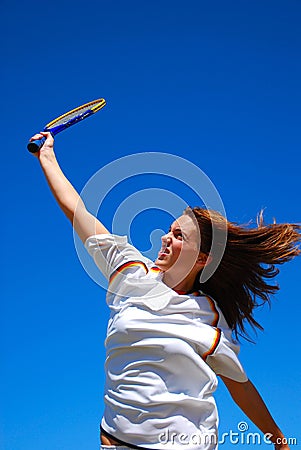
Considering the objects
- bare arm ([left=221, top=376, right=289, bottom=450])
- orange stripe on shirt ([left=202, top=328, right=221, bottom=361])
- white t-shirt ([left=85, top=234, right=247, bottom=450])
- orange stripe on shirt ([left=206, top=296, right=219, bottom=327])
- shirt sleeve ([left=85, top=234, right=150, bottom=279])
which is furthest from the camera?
bare arm ([left=221, top=376, right=289, bottom=450])

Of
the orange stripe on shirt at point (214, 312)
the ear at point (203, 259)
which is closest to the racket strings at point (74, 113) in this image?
the ear at point (203, 259)

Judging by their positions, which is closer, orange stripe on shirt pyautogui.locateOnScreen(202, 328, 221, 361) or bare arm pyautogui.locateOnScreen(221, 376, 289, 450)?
orange stripe on shirt pyautogui.locateOnScreen(202, 328, 221, 361)

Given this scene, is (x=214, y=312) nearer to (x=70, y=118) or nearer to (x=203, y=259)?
(x=203, y=259)

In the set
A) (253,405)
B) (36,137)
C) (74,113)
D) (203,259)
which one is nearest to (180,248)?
(203,259)

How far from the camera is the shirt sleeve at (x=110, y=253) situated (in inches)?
182

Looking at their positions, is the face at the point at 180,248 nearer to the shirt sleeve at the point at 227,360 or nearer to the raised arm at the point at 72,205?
the raised arm at the point at 72,205

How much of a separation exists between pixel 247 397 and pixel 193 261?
1.17 meters

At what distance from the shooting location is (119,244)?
15.5 feet

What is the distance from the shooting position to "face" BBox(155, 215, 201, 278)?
15.7 ft

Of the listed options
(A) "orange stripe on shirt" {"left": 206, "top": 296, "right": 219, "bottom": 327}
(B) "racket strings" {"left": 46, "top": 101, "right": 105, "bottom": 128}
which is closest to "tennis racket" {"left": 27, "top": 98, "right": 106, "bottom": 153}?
(B) "racket strings" {"left": 46, "top": 101, "right": 105, "bottom": 128}

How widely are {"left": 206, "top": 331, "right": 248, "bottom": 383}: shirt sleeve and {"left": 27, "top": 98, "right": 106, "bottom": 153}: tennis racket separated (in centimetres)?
213

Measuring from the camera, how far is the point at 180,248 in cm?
482

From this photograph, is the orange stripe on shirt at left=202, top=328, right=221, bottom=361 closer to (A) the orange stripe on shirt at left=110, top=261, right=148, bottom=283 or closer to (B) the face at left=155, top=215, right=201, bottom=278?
(B) the face at left=155, top=215, right=201, bottom=278

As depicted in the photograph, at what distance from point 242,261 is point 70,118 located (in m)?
2.22
